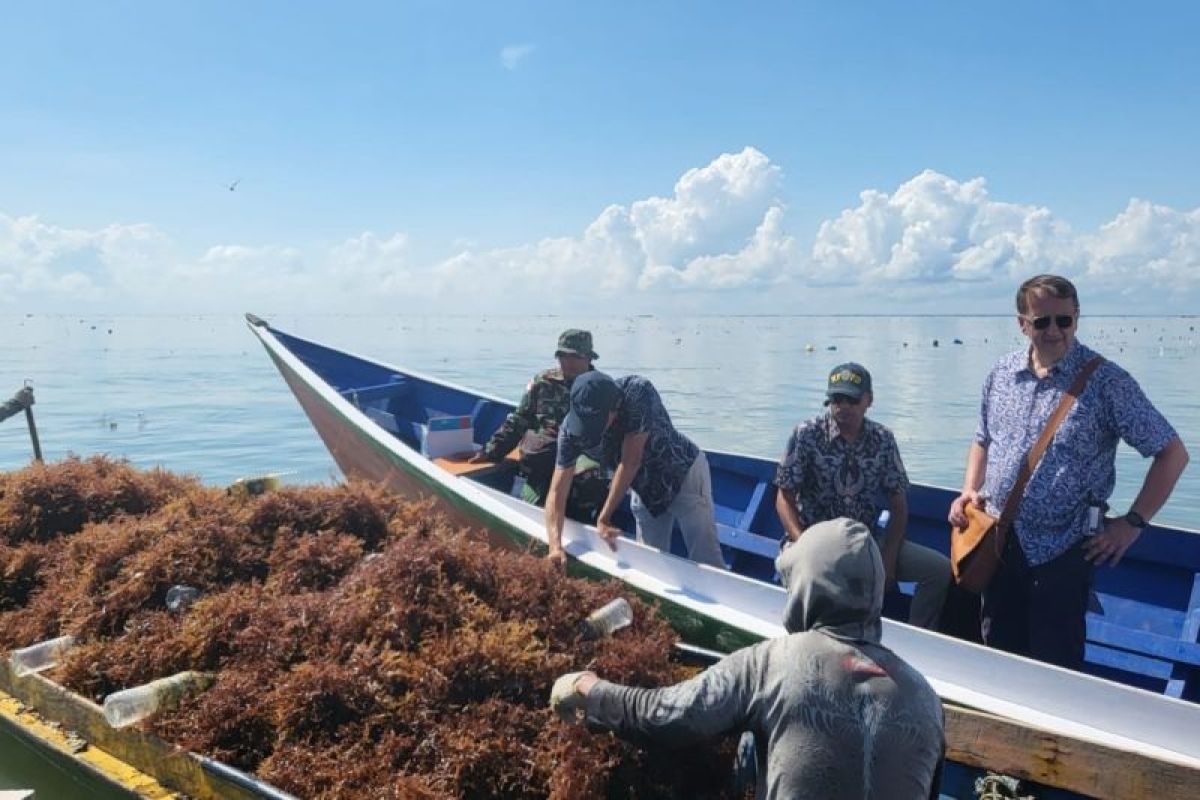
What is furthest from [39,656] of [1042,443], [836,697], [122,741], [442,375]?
[442,375]

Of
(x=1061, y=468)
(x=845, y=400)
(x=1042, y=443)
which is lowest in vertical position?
(x=1061, y=468)

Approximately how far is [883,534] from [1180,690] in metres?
1.64

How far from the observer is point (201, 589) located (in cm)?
420

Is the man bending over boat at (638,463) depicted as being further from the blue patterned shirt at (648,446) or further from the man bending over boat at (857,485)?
the man bending over boat at (857,485)

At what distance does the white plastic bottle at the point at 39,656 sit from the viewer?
396 cm

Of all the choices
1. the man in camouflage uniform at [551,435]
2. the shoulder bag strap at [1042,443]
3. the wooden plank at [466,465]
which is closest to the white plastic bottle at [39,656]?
the man in camouflage uniform at [551,435]

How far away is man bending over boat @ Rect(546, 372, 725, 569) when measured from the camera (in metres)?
4.83

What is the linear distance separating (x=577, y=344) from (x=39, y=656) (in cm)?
373

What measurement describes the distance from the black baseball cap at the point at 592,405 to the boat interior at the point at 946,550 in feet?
5.84

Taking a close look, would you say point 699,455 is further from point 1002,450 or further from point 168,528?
point 168,528

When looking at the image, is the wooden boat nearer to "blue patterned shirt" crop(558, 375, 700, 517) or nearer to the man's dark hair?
"blue patterned shirt" crop(558, 375, 700, 517)

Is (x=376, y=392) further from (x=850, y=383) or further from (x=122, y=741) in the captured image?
(x=850, y=383)

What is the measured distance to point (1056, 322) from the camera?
3.69 metres

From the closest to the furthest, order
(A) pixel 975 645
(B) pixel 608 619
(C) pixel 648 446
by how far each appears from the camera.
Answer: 1. (B) pixel 608 619
2. (A) pixel 975 645
3. (C) pixel 648 446
